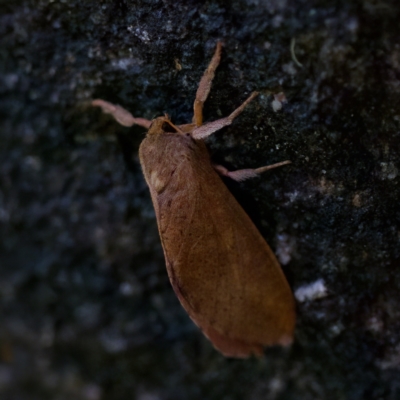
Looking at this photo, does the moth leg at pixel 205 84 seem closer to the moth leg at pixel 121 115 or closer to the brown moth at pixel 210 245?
the brown moth at pixel 210 245

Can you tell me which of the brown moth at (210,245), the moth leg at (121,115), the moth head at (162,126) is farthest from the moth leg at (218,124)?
the moth leg at (121,115)

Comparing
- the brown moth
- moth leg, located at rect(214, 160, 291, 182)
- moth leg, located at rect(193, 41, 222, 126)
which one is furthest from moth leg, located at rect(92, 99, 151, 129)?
moth leg, located at rect(214, 160, 291, 182)

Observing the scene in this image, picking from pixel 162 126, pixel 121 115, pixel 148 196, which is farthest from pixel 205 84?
Result: pixel 148 196

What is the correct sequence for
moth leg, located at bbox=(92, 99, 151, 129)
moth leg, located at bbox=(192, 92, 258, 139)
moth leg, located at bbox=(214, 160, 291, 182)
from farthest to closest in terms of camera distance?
1. moth leg, located at bbox=(92, 99, 151, 129)
2. moth leg, located at bbox=(214, 160, 291, 182)
3. moth leg, located at bbox=(192, 92, 258, 139)

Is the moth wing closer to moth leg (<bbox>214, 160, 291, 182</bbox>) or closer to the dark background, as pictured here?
moth leg (<bbox>214, 160, 291, 182</bbox>)

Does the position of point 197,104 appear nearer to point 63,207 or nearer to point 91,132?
point 91,132

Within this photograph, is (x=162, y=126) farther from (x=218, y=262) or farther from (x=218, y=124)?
(x=218, y=262)
